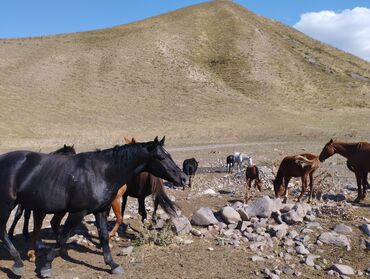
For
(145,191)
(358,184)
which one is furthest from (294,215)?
(358,184)

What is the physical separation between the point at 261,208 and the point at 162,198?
2.03m

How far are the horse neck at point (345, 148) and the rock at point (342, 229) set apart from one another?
169 inches

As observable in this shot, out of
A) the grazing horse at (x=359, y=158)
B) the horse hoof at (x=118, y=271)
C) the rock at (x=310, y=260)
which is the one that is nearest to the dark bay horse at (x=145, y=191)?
the horse hoof at (x=118, y=271)

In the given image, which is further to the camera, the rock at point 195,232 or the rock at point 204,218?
the rock at point 204,218

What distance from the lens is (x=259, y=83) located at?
59.6m

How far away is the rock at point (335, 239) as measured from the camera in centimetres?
788

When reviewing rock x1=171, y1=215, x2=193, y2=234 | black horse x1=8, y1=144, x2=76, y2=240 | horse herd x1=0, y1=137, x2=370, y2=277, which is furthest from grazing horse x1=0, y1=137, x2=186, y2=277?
rock x1=171, y1=215, x2=193, y2=234

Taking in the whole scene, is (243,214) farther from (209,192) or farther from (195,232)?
(209,192)

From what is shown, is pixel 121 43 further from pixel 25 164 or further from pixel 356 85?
pixel 25 164

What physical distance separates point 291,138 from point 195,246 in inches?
1066

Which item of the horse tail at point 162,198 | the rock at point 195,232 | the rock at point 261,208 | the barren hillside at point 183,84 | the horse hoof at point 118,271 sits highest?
the barren hillside at point 183,84

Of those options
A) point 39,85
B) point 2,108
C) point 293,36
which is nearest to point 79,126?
point 2,108

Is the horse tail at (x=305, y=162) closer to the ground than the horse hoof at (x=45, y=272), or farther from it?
farther from it

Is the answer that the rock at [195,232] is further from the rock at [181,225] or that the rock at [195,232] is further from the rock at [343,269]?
the rock at [343,269]
